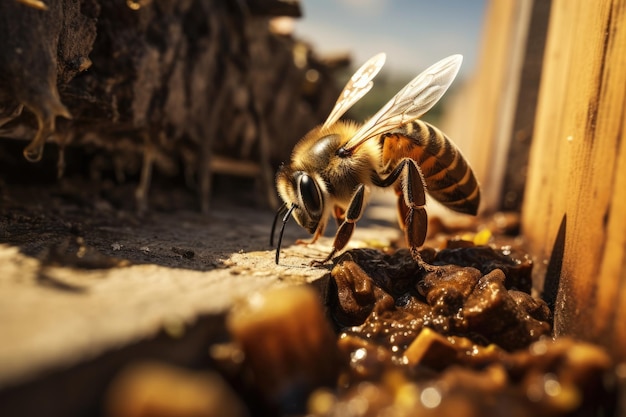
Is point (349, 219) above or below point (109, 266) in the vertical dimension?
above

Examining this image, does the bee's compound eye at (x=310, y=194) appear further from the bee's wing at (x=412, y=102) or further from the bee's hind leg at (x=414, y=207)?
the bee's hind leg at (x=414, y=207)

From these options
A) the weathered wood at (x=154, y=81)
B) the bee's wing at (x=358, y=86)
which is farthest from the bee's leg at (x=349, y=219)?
the weathered wood at (x=154, y=81)

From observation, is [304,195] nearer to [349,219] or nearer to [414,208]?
[349,219]

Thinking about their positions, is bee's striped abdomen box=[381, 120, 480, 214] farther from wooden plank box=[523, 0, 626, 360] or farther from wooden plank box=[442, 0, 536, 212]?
wooden plank box=[442, 0, 536, 212]

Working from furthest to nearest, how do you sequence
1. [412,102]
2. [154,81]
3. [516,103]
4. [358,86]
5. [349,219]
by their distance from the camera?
[516,103], [154,81], [358,86], [412,102], [349,219]

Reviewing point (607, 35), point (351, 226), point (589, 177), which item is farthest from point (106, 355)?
point (607, 35)

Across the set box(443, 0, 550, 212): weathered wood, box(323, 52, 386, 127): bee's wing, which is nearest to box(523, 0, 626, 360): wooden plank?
box(323, 52, 386, 127): bee's wing

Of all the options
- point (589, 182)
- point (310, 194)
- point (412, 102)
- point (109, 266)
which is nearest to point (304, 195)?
point (310, 194)

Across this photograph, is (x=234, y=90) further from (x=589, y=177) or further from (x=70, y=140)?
(x=589, y=177)
